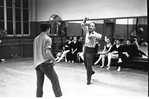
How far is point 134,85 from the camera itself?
5727 millimetres

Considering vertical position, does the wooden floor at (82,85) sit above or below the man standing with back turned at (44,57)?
below

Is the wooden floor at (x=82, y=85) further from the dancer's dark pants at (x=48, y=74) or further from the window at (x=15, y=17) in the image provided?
the window at (x=15, y=17)

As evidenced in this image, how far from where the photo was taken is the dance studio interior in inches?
209

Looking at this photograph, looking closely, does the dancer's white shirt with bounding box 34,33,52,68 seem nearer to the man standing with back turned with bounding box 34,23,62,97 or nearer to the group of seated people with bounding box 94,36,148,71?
the man standing with back turned with bounding box 34,23,62,97

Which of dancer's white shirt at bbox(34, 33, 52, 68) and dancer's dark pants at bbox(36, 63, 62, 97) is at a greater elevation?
dancer's white shirt at bbox(34, 33, 52, 68)

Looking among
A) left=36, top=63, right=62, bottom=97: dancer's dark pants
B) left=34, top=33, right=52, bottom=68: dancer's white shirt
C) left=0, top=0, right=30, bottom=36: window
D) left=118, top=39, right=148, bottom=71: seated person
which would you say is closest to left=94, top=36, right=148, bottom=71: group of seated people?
left=118, top=39, right=148, bottom=71: seated person

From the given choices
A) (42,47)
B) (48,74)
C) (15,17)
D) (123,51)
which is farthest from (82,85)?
(15,17)

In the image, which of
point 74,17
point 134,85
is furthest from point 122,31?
point 134,85

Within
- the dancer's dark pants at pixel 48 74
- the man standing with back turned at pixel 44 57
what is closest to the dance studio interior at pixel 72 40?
the dancer's dark pants at pixel 48 74

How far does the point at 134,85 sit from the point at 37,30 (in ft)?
26.3

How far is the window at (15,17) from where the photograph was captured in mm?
11445

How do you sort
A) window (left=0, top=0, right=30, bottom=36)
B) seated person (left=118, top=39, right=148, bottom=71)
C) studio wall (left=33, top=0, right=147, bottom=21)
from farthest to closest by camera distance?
window (left=0, top=0, right=30, bottom=36) < studio wall (left=33, top=0, right=147, bottom=21) < seated person (left=118, top=39, right=148, bottom=71)

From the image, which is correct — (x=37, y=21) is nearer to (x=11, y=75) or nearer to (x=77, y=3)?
(x=77, y=3)

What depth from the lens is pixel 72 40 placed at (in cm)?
1023
